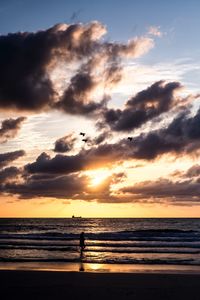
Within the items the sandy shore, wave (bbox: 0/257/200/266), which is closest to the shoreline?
wave (bbox: 0/257/200/266)

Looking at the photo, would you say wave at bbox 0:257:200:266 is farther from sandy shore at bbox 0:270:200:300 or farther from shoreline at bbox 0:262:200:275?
sandy shore at bbox 0:270:200:300

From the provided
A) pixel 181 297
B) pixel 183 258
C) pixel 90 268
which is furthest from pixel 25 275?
pixel 183 258

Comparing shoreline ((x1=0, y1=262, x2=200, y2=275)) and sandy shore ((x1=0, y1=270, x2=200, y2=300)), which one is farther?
shoreline ((x1=0, y1=262, x2=200, y2=275))

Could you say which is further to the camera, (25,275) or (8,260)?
(8,260)

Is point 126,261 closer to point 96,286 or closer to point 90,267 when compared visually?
point 90,267

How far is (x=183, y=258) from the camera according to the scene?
32469 mm

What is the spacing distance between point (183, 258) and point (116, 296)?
17.9 m

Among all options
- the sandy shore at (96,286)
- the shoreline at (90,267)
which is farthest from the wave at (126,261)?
the sandy shore at (96,286)

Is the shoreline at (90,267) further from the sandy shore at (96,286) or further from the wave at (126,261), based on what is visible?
the sandy shore at (96,286)

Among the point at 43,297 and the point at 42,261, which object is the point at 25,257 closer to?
the point at 42,261

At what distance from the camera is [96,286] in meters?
18.0

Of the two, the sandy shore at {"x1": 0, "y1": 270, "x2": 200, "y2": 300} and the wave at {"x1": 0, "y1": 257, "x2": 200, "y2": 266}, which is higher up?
the sandy shore at {"x1": 0, "y1": 270, "x2": 200, "y2": 300}

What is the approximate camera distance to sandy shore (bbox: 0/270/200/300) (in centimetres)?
1591

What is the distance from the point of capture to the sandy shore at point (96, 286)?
52.2 ft
